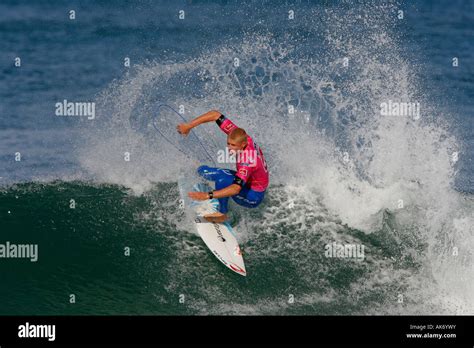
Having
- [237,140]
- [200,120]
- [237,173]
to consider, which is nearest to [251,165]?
[237,173]

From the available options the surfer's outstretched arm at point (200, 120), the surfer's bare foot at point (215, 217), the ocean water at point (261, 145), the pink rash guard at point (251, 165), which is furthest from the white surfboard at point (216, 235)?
the surfer's outstretched arm at point (200, 120)

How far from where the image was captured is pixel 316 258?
1603 centimetres

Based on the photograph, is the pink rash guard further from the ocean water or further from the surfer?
the ocean water

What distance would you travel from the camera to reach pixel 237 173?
1512cm

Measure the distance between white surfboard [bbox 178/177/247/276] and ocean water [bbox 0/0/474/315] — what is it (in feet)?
0.76

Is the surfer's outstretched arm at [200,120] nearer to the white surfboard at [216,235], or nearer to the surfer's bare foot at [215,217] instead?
the white surfboard at [216,235]

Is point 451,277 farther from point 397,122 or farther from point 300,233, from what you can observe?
point 397,122

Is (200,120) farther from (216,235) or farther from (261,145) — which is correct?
(261,145)

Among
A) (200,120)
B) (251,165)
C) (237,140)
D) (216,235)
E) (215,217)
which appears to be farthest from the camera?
(215,217)

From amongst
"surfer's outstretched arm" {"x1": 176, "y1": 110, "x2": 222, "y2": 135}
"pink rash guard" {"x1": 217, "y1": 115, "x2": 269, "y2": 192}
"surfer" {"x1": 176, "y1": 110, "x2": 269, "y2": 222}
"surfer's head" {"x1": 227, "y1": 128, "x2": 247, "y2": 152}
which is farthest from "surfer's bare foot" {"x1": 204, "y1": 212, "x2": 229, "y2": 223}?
"surfer's head" {"x1": 227, "y1": 128, "x2": 247, "y2": 152}

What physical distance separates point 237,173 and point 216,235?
1698mm

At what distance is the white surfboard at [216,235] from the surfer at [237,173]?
14 centimetres

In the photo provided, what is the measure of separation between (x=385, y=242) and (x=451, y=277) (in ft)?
4.73

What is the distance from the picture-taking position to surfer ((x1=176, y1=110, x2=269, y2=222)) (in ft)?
48.8
